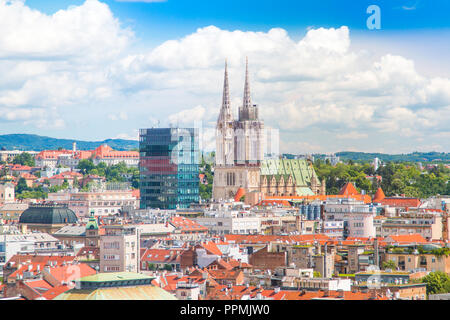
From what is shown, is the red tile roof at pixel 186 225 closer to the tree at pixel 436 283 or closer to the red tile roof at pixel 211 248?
the red tile roof at pixel 211 248

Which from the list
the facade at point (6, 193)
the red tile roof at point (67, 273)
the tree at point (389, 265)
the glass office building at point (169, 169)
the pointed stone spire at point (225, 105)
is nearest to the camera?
the red tile roof at point (67, 273)

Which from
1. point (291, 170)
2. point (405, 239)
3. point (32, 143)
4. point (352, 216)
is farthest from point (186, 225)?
point (32, 143)

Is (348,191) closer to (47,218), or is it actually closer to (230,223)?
(230,223)

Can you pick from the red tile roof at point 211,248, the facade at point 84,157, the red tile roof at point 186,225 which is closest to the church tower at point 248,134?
the red tile roof at point 186,225

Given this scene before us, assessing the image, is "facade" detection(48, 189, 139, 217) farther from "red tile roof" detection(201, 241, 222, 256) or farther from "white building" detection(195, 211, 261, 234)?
"red tile roof" detection(201, 241, 222, 256)

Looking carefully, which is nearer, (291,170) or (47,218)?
(47,218)

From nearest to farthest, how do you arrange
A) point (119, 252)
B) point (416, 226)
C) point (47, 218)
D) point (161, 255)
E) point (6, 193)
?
point (119, 252)
point (161, 255)
point (416, 226)
point (47, 218)
point (6, 193)
